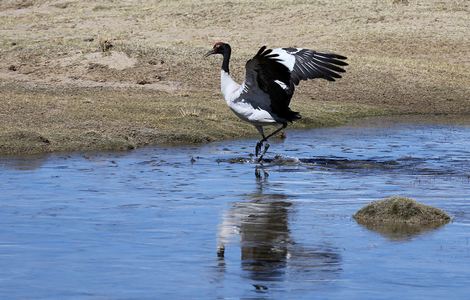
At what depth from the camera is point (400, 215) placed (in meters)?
12.7

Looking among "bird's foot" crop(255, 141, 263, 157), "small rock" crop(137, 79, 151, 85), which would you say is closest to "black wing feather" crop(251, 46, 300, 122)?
"bird's foot" crop(255, 141, 263, 157)

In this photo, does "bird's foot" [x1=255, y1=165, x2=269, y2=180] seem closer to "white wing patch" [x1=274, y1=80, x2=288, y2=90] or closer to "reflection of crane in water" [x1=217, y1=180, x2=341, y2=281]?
"white wing patch" [x1=274, y1=80, x2=288, y2=90]

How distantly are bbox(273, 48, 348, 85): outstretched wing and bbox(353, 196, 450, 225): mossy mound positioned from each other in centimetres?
536

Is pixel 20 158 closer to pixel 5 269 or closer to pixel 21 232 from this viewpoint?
pixel 21 232

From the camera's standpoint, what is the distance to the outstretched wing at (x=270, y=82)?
16188 mm

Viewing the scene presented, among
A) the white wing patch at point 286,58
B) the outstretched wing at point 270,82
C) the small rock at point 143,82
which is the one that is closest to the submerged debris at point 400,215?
the outstretched wing at point 270,82

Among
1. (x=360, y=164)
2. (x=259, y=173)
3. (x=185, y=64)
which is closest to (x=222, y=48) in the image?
(x=259, y=173)

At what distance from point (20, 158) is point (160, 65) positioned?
13.1 meters

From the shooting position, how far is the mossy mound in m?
12.6

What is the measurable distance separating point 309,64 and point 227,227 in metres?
6.22

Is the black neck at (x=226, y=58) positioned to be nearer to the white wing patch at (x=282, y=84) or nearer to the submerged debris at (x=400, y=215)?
the white wing patch at (x=282, y=84)

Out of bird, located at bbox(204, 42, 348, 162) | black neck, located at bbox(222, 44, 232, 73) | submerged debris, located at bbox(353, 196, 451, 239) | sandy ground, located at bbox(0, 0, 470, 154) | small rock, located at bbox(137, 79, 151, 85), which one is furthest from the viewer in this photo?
small rock, located at bbox(137, 79, 151, 85)

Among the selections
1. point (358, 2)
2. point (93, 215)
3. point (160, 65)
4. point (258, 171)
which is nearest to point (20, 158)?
Result: point (258, 171)

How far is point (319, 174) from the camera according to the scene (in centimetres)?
1670
